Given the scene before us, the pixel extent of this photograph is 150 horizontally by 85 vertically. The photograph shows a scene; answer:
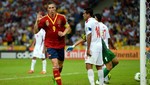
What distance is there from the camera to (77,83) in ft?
50.2

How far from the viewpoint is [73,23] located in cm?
3638

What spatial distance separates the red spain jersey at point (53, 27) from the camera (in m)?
12.9

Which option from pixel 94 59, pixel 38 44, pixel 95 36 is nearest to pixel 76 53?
pixel 38 44

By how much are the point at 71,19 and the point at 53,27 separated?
23.5 meters

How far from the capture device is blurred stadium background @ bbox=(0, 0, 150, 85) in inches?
1278

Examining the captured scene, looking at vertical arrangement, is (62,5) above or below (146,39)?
above

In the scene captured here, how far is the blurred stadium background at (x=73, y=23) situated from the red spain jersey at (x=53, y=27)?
17.8 m

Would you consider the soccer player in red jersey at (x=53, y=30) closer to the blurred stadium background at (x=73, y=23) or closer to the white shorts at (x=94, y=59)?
the white shorts at (x=94, y=59)

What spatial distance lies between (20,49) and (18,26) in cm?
349

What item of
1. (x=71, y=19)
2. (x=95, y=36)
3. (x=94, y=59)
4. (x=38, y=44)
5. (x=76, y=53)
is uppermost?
(x=71, y=19)

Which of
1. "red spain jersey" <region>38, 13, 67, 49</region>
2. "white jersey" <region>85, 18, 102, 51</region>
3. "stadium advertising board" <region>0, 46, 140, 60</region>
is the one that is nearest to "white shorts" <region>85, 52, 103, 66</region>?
"white jersey" <region>85, 18, 102, 51</region>

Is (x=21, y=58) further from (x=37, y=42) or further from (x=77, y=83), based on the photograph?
(x=77, y=83)

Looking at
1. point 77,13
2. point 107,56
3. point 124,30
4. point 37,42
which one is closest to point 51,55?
point 107,56

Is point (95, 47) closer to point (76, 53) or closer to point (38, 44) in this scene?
point (38, 44)
